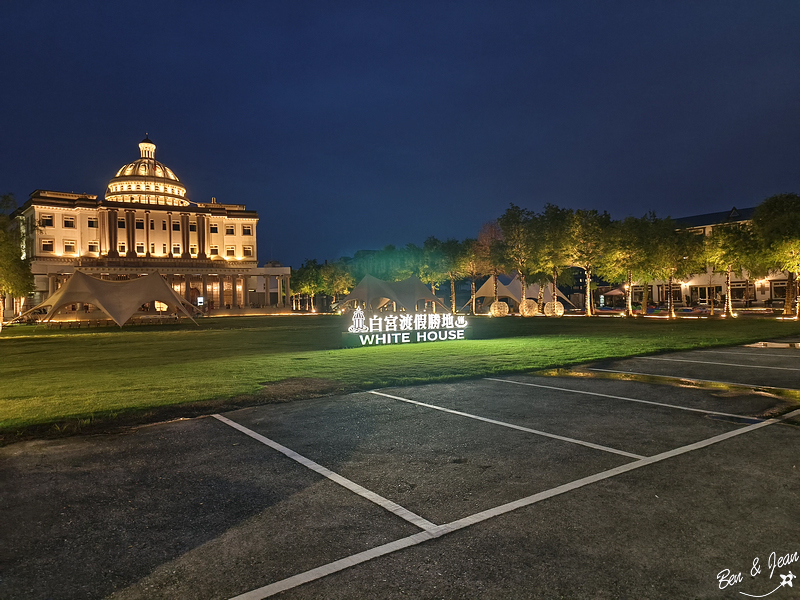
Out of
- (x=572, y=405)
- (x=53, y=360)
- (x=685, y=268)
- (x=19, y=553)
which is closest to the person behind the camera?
(x=19, y=553)

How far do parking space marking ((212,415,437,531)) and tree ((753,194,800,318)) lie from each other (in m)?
34.3

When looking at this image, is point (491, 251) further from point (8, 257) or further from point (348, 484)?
point (348, 484)

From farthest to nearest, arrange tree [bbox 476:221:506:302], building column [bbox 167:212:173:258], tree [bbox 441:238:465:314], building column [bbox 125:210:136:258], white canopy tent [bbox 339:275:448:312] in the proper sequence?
building column [bbox 167:212:173:258] < building column [bbox 125:210:136:258] < tree [bbox 441:238:465:314] < tree [bbox 476:221:506:302] < white canopy tent [bbox 339:275:448:312]

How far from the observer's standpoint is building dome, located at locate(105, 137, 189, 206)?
91062 mm

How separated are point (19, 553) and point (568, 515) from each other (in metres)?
4.33

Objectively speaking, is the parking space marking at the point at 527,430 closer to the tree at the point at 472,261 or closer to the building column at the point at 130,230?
the tree at the point at 472,261

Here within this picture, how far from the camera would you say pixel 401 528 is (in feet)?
13.4

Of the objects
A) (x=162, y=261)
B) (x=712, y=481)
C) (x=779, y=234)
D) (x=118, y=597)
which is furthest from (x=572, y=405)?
(x=162, y=261)

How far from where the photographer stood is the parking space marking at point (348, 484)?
4232mm

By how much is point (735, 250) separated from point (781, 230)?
14.5ft

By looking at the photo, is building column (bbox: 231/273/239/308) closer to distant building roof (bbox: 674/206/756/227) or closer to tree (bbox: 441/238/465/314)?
tree (bbox: 441/238/465/314)

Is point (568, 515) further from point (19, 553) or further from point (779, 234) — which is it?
point (779, 234)

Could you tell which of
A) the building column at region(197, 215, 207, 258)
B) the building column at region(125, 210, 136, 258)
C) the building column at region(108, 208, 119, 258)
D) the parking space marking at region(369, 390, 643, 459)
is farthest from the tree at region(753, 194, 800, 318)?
the building column at region(125, 210, 136, 258)

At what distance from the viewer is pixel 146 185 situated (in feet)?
303
